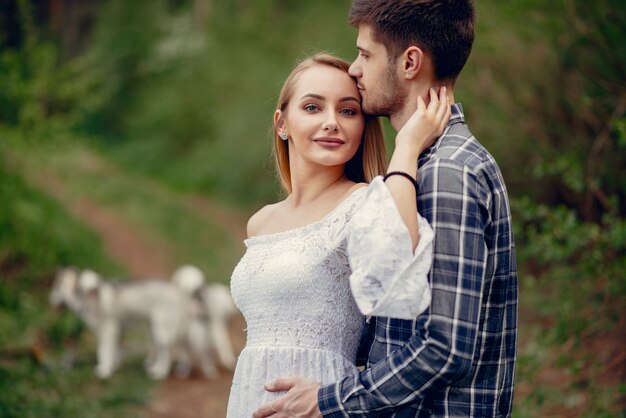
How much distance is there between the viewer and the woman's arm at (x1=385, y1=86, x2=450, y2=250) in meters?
1.88

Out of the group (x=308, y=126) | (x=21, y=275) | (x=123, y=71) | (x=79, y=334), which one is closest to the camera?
(x=308, y=126)

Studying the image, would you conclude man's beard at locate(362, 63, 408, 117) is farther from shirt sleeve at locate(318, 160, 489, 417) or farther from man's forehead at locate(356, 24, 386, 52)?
shirt sleeve at locate(318, 160, 489, 417)

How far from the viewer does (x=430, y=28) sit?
80.3 inches

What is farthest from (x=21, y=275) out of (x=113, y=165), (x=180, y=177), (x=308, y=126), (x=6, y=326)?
(x=113, y=165)

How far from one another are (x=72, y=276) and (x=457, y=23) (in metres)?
6.69

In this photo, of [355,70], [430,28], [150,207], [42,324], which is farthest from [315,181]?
[150,207]

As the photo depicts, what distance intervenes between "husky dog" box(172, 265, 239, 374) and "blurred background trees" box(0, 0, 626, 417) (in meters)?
1.70

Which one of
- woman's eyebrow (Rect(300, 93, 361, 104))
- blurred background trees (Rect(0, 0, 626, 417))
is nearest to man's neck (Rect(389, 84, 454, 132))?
woman's eyebrow (Rect(300, 93, 361, 104))

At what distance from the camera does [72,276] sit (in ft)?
26.4

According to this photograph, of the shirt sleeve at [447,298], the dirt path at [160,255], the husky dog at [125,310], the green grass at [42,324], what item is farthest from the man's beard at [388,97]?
the husky dog at [125,310]

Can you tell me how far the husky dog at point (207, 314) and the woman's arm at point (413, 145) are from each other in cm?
621

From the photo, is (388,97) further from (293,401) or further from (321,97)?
(293,401)

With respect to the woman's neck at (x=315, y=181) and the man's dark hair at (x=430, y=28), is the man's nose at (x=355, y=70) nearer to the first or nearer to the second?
the man's dark hair at (x=430, y=28)

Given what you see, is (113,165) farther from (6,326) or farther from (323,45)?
(6,326)
